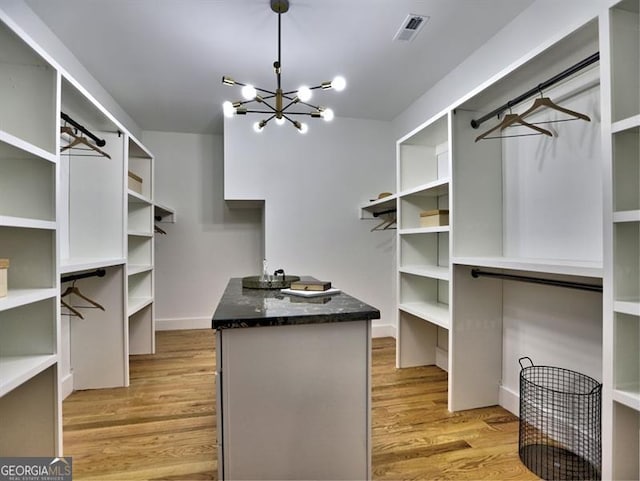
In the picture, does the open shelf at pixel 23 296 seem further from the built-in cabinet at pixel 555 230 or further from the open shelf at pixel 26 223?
the built-in cabinet at pixel 555 230

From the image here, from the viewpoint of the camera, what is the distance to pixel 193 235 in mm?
4484

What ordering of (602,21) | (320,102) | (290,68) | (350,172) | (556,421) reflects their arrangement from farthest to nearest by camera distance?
(350,172)
(320,102)
(290,68)
(556,421)
(602,21)

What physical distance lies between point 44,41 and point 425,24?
2533mm

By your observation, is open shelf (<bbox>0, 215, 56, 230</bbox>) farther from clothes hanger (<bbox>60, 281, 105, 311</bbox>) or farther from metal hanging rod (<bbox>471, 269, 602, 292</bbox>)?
metal hanging rod (<bbox>471, 269, 602, 292</bbox>)

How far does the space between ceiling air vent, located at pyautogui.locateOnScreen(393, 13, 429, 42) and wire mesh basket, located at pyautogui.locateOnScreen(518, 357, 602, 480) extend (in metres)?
2.26

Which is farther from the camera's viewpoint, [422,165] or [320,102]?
[320,102]

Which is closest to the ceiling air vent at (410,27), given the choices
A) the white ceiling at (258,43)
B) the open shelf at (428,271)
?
the white ceiling at (258,43)

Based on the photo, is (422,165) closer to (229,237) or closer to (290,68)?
(290,68)

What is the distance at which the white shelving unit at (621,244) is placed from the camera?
1228 millimetres

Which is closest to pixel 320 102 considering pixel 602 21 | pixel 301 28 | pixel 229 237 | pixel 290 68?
pixel 290 68

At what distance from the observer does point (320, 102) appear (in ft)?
11.6

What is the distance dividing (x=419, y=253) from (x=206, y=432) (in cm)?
220

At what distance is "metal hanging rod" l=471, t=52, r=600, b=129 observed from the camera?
59.9 inches

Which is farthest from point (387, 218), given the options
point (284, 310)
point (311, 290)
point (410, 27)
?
point (284, 310)
